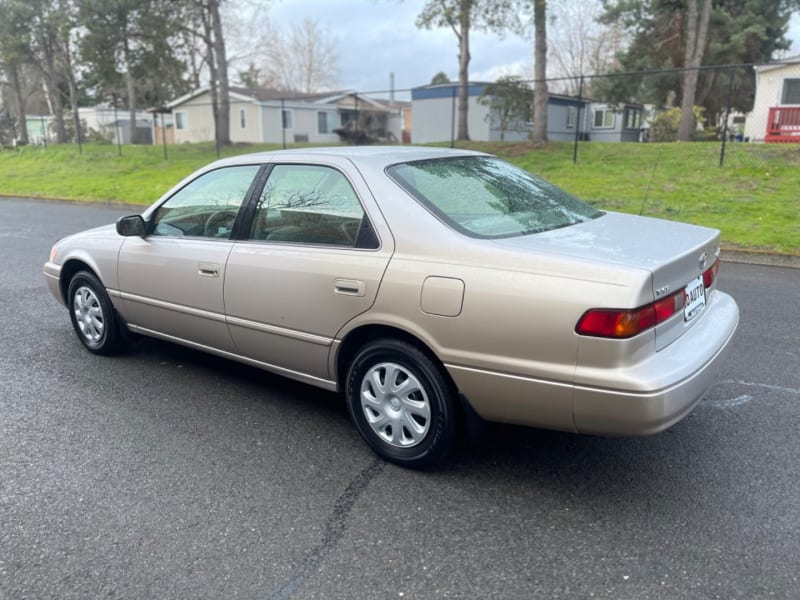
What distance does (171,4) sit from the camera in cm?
2506

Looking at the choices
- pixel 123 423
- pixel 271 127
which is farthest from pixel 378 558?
pixel 271 127

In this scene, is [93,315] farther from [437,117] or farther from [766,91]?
[437,117]

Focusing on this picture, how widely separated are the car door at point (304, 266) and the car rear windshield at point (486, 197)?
0.30m

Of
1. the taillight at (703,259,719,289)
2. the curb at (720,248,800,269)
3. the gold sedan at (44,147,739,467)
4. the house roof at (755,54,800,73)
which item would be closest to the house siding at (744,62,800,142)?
the house roof at (755,54,800,73)

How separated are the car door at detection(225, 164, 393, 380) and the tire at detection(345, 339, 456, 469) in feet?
0.79

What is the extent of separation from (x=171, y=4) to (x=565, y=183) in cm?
1874

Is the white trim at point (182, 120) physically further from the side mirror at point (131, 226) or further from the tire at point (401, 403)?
the tire at point (401, 403)

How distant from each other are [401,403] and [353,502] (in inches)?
20.7

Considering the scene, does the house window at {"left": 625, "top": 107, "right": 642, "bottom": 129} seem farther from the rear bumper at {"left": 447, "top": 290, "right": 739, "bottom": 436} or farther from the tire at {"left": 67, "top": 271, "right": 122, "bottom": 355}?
the rear bumper at {"left": 447, "top": 290, "right": 739, "bottom": 436}

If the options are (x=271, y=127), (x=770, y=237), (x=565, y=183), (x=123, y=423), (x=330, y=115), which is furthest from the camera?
(x=330, y=115)

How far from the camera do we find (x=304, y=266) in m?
3.50

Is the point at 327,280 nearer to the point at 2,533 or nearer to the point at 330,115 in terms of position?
the point at 2,533

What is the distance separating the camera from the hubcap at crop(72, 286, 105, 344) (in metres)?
4.92

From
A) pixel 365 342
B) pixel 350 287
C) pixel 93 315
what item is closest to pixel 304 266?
pixel 350 287
